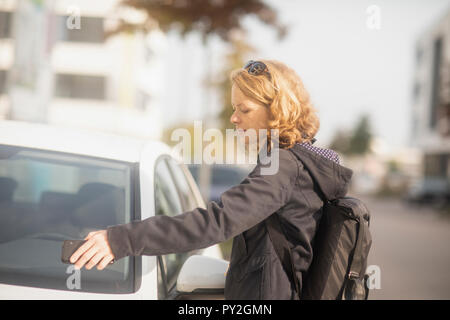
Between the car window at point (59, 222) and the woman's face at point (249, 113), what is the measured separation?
66 cm

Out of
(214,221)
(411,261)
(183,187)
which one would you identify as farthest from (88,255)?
(411,261)

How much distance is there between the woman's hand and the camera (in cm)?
132

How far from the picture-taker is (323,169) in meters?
1.50

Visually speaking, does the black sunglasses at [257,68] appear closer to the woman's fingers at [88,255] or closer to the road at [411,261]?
the woman's fingers at [88,255]

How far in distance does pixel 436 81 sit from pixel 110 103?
88.9 feet

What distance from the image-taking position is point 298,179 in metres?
1.47

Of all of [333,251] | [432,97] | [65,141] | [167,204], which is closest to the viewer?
[333,251]

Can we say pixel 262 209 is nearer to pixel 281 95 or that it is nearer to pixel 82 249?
pixel 281 95

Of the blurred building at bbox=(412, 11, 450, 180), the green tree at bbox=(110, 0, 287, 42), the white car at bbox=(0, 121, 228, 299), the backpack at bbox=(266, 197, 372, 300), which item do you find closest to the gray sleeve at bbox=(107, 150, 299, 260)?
the backpack at bbox=(266, 197, 372, 300)

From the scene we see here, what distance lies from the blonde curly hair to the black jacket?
0.21 feet

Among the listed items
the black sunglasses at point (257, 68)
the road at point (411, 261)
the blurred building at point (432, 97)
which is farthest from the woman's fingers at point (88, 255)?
the blurred building at point (432, 97)

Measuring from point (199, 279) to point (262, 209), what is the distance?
610 mm

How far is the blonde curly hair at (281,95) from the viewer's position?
1521 millimetres

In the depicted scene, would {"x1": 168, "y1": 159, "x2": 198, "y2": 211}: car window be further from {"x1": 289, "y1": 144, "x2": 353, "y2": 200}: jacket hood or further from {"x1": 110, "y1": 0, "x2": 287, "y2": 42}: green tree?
{"x1": 110, "y1": 0, "x2": 287, "y2": 42}: green tree
